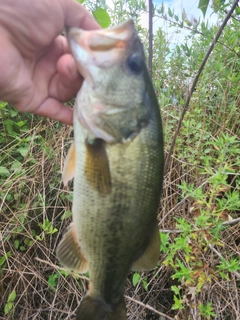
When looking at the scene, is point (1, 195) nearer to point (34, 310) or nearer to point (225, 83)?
point (34, 310)

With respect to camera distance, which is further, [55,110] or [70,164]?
[55,110]

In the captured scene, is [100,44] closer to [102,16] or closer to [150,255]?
[102,16]

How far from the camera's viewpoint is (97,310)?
1441mm

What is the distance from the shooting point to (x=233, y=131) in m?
2.93

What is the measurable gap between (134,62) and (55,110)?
438 millimetres

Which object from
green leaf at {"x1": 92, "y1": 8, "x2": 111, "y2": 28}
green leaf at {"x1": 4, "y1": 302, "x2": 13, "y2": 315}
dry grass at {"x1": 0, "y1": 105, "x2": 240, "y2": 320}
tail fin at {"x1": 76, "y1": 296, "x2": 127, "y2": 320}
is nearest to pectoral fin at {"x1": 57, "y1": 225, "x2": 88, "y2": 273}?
tail fin at {"x1": 76, "y1": 296, "x2": 127, "y2": 320}

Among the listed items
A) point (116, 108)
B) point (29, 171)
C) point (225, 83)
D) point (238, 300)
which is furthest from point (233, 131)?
point (116, 108)

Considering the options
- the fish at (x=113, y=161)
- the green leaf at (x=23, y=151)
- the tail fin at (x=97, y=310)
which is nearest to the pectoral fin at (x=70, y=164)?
the fish at (x=113, y=161)

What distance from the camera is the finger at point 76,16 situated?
1493mm

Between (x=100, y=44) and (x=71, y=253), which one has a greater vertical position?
(x=100, y=44)

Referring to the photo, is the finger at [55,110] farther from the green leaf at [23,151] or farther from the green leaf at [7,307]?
the green leaf at [7,307]

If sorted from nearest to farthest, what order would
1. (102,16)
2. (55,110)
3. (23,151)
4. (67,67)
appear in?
(67,67) < (55,110) < (102,16) < (23,151)

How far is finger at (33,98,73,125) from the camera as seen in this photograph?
1653mm

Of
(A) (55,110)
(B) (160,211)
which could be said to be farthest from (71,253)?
(B) (160,211)
